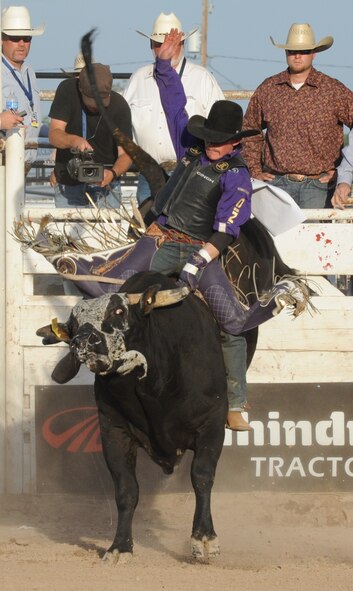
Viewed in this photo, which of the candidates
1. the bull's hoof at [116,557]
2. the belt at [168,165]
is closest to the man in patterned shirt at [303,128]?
the belt at [168,165]

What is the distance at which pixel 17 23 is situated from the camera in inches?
379

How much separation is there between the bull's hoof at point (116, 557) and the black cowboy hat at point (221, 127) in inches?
91.1

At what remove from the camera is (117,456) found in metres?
6.97

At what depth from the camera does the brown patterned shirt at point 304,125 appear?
29.5ft

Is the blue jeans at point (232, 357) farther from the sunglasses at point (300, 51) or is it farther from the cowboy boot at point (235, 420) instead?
the sunglasses at point (300, 51)

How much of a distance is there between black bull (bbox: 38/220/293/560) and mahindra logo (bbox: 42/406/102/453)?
1923 mm

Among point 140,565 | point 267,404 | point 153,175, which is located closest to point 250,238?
point 153,175

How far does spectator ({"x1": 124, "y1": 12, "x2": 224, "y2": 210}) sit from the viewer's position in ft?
30.2

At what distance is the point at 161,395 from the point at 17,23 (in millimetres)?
4068

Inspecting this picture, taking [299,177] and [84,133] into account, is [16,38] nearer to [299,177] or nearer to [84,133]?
[84,133]

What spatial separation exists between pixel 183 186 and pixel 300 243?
1.88 metres

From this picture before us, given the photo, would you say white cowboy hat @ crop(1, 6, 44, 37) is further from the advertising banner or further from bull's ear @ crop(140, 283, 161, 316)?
bull's ear @ crop(140, 283, 161, 316)

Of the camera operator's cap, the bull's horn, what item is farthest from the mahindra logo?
the bull's horn

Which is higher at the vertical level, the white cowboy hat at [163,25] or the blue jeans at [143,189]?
the white cowboy hat at [163,25]
